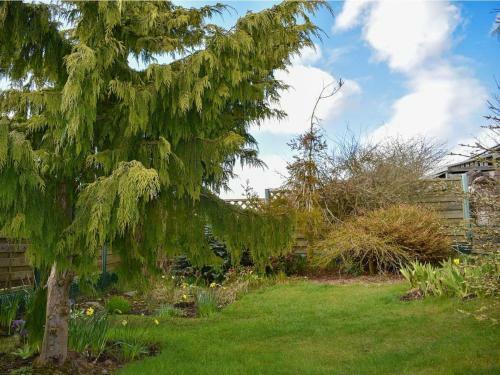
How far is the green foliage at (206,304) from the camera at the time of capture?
6719 mm

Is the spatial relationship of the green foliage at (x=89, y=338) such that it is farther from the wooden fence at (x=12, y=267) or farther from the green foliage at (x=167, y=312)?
the wooden fence at (x=12, y=267)

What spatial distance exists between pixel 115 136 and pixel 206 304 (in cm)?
378

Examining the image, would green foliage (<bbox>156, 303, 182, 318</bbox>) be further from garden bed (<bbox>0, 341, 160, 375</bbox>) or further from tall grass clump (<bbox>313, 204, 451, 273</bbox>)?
tall grass clump (<bbox>313, 204, 451, 273</bbox>)

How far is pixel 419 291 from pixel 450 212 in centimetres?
494

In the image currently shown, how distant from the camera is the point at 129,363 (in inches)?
169

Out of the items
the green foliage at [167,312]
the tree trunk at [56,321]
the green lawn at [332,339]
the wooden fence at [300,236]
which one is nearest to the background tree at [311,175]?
the wooden fence at [300,236]

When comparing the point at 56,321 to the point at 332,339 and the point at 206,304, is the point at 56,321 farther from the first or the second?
the point at 206,304

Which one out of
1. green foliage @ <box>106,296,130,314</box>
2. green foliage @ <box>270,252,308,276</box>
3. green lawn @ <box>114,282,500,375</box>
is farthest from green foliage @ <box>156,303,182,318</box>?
green foliage @ <box>270,252,308,276</box>

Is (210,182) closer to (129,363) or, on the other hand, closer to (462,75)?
(129,363)

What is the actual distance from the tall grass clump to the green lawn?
194 centimetres

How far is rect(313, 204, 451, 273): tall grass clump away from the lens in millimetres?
9305

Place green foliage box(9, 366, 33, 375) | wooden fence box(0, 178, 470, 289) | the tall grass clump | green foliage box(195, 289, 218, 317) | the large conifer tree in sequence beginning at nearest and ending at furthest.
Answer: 1. the large conifer tree
2. green foliage box(9, 366, 33, 375)
3. wooden fence box(0, 178, 470, 289)
4. green foliage box(195, 289, 218, 317)
5. the tall grass clump

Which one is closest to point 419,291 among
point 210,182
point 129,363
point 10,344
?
point 210,182

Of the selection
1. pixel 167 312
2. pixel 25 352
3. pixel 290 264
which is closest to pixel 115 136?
pixel 25 352
